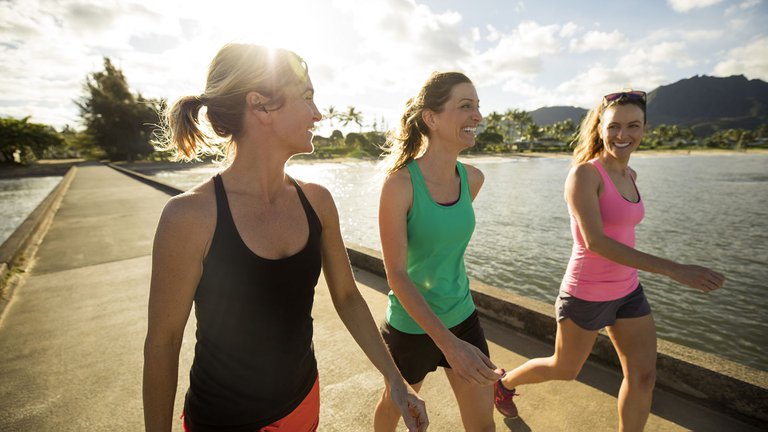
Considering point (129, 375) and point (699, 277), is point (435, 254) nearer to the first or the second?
point (699, 277)

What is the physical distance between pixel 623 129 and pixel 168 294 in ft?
9.03

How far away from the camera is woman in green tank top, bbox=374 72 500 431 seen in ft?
6.63

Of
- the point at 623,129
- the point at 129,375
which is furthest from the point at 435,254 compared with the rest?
the point at 129,375

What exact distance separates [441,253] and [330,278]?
705 mm

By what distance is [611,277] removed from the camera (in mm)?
2365

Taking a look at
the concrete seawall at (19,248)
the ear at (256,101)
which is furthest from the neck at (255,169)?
the concrete seawall at (19,248)

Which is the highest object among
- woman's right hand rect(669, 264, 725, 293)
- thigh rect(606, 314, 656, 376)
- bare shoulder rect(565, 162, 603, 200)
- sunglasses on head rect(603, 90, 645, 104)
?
sunglasses on head rect(603, 90, 645, 104)

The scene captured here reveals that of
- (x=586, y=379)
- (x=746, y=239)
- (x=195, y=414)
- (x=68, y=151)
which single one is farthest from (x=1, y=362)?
(x=68, y=151)

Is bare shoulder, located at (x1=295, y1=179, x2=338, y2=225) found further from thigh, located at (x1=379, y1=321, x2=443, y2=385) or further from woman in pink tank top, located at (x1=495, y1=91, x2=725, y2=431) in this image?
woman in pink tank top, located at (x1=495, y1=91, x2=725, y2=431)

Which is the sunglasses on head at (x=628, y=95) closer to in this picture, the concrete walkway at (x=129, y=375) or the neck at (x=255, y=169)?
the concrete walkway at (x=129, y=375)

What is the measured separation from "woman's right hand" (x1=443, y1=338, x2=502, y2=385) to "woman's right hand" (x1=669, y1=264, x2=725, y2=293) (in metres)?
1.12

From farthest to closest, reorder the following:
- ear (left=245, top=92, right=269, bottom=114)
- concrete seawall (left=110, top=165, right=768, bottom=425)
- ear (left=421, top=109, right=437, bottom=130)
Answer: concrete seawall (left=110, top=165, right=768, bottom=425) → ear (left=421, top=109, right=437, bottom=130) → ear (left=245, top=92, right=269, bottom=114)

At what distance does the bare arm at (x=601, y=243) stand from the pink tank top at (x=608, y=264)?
0.09 m

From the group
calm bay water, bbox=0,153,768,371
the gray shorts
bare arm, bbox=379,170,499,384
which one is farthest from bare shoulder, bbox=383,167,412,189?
the gray shorts
